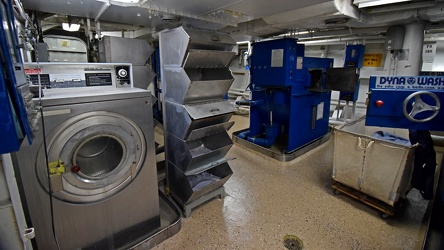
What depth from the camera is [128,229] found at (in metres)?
1.78

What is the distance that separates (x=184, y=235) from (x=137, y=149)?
2.98 ft

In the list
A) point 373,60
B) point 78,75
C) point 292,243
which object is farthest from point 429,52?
point 78,75

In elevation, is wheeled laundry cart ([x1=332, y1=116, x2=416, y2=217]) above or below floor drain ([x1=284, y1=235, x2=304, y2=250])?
above

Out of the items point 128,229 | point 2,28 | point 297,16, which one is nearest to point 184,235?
point 128,229

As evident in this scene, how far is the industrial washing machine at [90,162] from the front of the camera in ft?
4.41

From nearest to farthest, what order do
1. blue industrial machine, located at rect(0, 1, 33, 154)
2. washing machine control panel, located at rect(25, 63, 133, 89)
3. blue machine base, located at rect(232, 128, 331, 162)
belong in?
blue industrial machine, located at rect(0, 1, 33, 154), washing machine control panel, located at rect(25, 63, 133, 89), blue machine base, located at rect(232, 128, 331, 162)

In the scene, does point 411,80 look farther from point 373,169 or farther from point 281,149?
point 281,149

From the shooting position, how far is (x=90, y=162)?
177 centimetres

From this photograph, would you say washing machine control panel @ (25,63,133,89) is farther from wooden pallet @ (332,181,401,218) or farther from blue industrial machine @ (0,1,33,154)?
wooden pallet @ (332,181,401,218)

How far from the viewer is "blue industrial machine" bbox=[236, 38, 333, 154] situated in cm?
320

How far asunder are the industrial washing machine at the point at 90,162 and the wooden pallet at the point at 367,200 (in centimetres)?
202

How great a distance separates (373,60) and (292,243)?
549cm

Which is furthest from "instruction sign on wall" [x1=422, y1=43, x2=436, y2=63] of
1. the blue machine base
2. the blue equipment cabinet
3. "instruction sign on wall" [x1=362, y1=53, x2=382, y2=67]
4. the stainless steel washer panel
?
the stainless steel washer panel

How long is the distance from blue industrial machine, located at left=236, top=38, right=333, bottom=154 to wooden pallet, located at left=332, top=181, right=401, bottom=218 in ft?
3.49
